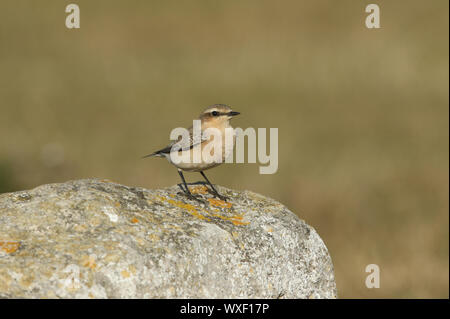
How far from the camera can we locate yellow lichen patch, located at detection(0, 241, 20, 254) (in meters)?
4.85

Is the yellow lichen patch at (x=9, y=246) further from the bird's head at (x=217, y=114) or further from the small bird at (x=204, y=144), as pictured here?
the bird's head at (x=217, y=114)

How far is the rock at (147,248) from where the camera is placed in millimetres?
4680

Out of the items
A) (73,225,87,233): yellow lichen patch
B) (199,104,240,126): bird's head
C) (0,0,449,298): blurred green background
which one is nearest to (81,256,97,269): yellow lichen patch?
(73,225,87,233): yellow lichen patch

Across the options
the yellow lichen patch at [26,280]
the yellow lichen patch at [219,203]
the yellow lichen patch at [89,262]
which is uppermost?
the yellow lichen patch at [219,203]

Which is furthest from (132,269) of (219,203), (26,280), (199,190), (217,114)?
(217,114)

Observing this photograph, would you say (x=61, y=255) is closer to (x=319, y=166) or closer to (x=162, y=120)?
(x=319, y=166)

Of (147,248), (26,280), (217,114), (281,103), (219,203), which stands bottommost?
(26,280)

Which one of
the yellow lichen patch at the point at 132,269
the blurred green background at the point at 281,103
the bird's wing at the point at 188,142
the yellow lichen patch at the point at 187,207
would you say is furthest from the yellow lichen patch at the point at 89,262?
the blurred green background at the point at 281,103

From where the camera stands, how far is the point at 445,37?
33.1 metres

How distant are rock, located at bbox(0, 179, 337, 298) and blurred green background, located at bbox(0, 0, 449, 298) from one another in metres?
8.29

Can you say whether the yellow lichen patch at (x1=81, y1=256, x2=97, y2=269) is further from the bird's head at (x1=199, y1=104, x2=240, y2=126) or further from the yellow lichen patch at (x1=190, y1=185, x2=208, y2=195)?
the bird's head at (x1=199, y1=104, x2=240, y2=126)

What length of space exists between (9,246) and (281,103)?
22005 mm

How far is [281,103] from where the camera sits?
2636 cm

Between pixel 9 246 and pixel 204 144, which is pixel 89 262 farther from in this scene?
pixel 204 144
